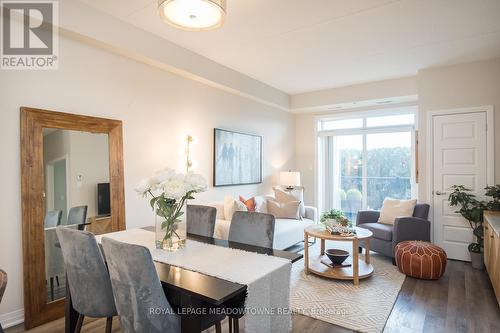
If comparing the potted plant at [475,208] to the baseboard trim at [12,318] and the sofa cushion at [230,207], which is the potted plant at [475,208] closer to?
the sofa cushion at [230,207]

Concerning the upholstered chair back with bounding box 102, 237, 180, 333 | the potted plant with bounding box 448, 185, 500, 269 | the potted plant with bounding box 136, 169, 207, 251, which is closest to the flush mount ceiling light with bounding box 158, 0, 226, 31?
the potted plant with bounding box 136, 169, 207, 251

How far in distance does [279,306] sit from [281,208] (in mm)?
3135

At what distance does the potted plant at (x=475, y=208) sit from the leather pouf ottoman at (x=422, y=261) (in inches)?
29.0

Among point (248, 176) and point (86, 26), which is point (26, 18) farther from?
point (248, 176)

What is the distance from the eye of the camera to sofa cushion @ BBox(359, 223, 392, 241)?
4.08 m

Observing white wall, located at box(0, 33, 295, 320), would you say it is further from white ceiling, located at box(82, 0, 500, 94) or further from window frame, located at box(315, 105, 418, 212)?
window frame, located at box(315, 105, 418, 212)

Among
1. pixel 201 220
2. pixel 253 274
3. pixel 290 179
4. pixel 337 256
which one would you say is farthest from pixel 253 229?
pixel 290 179

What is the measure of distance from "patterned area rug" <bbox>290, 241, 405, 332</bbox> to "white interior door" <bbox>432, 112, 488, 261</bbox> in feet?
3.83

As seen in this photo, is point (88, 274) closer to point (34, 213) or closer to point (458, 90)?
point (34, 213)

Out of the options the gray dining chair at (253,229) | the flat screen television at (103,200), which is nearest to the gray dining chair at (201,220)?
the gray dining chair at (253,229)

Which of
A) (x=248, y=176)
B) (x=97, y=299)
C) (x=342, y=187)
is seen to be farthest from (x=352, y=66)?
(x=97, y=299)

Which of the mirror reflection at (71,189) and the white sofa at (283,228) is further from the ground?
the mirror reflection at (71,189)

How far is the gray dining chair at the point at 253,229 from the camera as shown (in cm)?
232

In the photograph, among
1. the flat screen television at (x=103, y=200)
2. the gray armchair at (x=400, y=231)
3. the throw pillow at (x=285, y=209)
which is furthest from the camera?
the throw pillow at (x=285, y=209)
